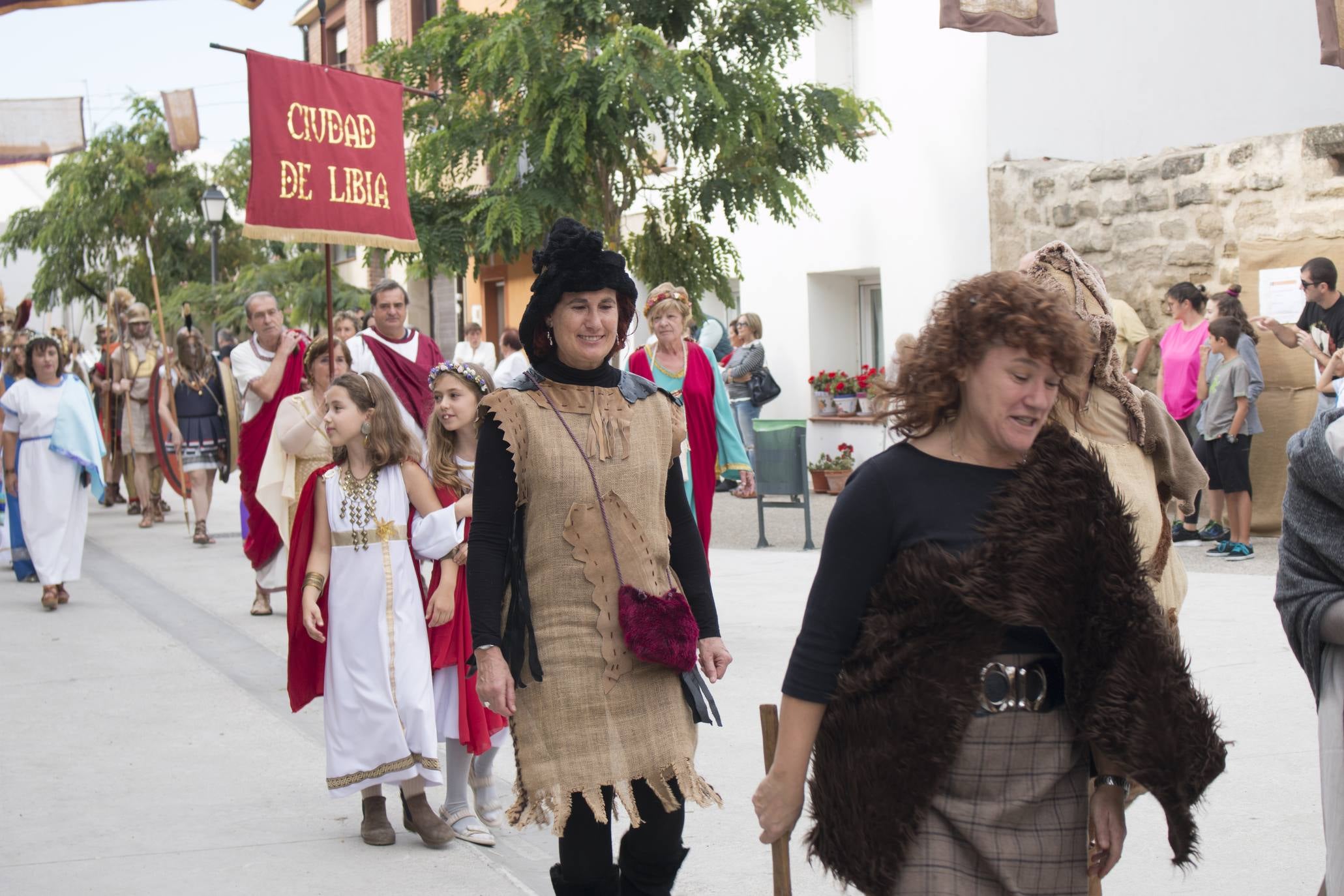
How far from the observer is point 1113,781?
259cm

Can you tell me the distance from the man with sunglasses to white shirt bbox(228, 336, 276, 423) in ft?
20.5

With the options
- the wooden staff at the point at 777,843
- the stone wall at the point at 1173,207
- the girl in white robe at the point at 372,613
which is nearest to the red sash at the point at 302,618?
the girl in white robe at the point at 372,613

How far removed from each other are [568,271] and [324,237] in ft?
13.0

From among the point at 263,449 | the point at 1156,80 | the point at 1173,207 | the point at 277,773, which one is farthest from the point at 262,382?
the point at 1156,80

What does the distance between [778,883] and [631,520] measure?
993 millimetres

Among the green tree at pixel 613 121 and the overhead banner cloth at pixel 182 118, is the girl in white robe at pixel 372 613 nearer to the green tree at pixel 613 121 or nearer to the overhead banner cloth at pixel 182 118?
the green tree at pixel 613 121

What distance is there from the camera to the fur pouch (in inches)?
134

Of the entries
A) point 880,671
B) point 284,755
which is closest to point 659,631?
point 880,671

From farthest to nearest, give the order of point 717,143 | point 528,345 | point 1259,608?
point 717,143 → point 1259,608 → point 528,345

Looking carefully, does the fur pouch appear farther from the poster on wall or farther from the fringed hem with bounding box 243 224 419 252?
the poster on wall

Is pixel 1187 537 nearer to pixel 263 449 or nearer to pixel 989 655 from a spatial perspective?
pixel 263 449

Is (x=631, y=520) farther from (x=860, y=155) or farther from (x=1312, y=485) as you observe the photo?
(x=860, y=155)

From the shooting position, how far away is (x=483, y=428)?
11.7ft

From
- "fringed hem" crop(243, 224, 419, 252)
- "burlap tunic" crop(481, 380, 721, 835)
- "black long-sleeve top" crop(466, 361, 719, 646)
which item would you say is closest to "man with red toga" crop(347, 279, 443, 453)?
"fringed hem" crop(243, 224, 419, 252)
